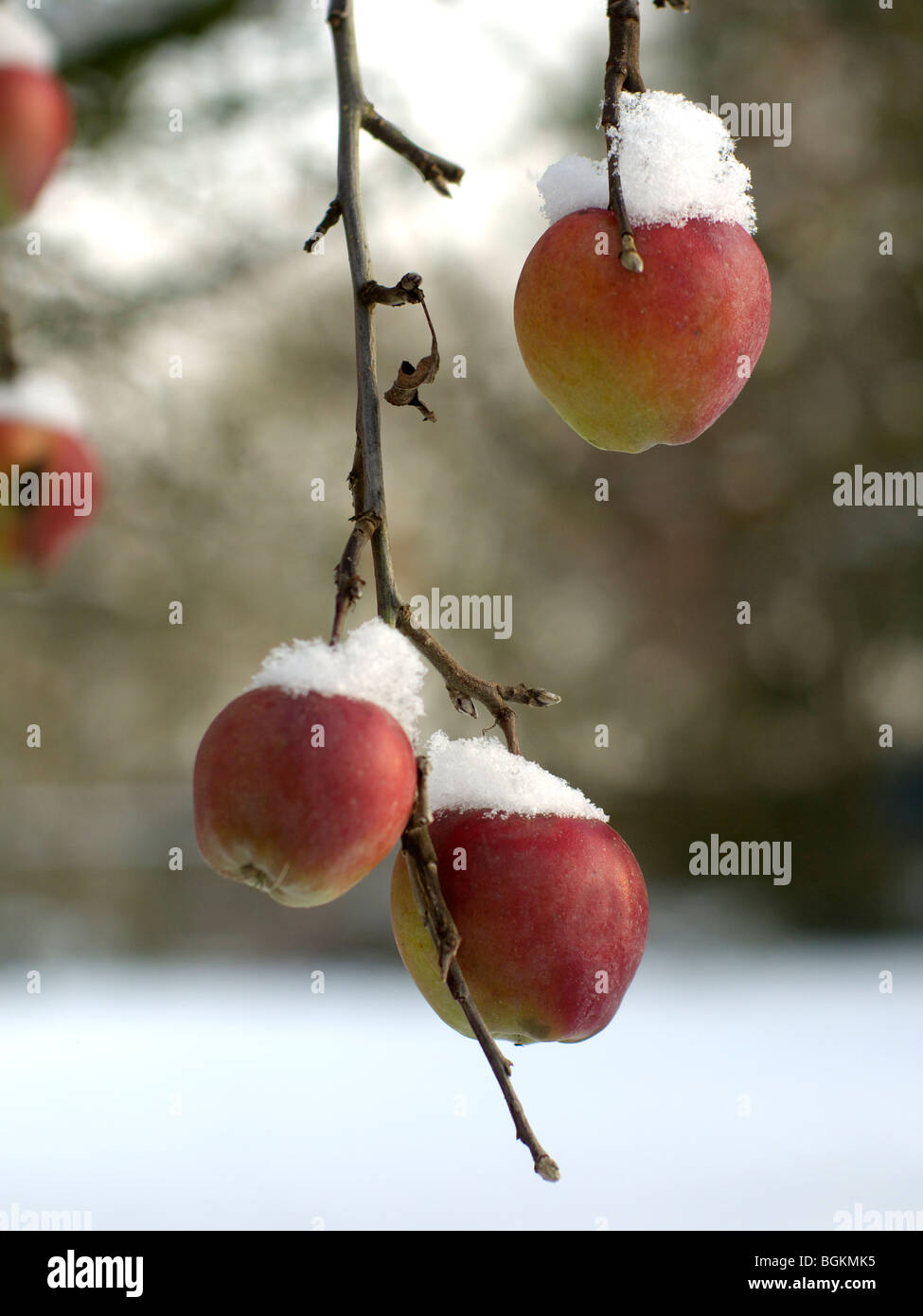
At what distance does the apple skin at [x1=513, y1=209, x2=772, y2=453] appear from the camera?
276 millimetres

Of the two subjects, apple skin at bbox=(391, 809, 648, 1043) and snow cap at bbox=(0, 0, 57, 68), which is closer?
apple skin at bbox=(391, 809, 648, 1043)

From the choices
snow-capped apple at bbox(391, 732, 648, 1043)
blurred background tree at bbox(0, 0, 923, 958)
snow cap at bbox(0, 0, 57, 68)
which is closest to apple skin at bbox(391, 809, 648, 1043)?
snow-capped apple at bbox(391, 732, 648, 1043)

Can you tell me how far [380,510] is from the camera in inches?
8.8

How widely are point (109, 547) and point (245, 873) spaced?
58.3 inches

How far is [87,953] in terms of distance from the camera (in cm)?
184

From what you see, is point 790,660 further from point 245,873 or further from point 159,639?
point 245,873

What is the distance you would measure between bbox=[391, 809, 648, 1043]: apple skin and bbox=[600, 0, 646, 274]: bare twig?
14 centimetres

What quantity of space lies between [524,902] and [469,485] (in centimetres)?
153

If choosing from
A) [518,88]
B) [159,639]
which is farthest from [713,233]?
[159,639]

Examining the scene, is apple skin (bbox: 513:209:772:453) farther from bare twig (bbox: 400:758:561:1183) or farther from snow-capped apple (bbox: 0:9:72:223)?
snow-capped apple (bbox: 0:9:72:223)

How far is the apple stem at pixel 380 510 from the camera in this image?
0.22 metres

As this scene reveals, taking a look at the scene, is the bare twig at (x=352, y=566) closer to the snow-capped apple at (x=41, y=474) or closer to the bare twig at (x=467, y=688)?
the bare twig at (x=467, y=688)

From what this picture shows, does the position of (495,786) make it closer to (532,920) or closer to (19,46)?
(532,920)

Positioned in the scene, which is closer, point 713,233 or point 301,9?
point 713,233
